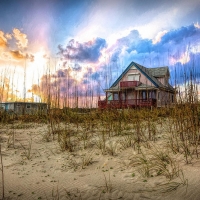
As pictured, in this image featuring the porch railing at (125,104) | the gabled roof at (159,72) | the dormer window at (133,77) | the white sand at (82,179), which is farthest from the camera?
the gabled roof at (159,72)

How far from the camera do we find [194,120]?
2.96 meters

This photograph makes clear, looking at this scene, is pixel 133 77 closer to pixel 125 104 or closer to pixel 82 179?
pixel 125 104

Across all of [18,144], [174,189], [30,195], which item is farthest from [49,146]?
[174,189]

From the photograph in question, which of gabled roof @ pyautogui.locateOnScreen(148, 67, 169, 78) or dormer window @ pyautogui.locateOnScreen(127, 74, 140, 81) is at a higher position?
gabled roof @ pyautogui.locateOnScreen(148, 67, 169, 78)

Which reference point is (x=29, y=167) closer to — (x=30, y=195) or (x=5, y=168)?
(x=5, y=168)

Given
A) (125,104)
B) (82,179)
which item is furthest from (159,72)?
(82,179)

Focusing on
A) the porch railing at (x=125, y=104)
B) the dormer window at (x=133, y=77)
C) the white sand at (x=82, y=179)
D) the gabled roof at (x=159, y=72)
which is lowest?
the white sand at (x=82, y=179)

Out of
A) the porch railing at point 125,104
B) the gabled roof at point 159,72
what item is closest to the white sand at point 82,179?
the porch railing at point 125,104

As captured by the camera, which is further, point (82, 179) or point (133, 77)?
point (133, 77)

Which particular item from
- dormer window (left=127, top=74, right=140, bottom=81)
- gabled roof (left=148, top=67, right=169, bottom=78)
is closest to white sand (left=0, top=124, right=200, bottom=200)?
dormer window (left=127, top=74, right=140, bottom=81)

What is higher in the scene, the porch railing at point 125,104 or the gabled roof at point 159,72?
the gabled roof at point 159,72

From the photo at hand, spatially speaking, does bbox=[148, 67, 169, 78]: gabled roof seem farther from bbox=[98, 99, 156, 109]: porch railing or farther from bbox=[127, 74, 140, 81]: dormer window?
bbox=[98, 99, 156, 109]: porch railing

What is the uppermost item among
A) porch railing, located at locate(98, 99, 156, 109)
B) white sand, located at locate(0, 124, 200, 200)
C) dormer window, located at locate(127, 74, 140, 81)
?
dormer window, located at locate(127, 74, 140, 81)

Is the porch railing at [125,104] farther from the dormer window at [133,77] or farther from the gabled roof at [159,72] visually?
the gabled roof at [159,72]
